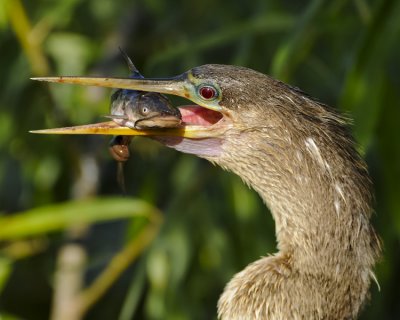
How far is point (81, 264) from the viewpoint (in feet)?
18.9

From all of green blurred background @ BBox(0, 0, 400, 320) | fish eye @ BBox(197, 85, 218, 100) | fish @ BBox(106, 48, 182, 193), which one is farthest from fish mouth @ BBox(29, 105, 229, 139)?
green blurred background @ BBox(0, 0, 400, 320)

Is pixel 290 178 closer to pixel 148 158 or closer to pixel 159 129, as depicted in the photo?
pixel 159 129

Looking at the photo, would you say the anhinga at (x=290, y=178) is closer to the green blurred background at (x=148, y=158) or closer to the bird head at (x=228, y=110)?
the bird head at (x=228, y=110)

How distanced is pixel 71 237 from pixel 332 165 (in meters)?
2.91

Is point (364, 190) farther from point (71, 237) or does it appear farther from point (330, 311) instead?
point (71, 237)

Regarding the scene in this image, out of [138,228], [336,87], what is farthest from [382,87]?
[138,228]

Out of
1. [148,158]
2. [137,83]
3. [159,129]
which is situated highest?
[148,158]

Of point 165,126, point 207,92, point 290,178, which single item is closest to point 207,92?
point 207,92

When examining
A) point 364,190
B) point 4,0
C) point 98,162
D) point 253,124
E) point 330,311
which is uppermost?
point 4,0

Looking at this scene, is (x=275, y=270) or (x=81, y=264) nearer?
(x=275, y=270)

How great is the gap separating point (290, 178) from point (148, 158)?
103 inches

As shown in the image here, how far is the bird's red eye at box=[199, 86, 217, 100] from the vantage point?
125 inches

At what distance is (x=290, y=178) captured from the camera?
129 inches

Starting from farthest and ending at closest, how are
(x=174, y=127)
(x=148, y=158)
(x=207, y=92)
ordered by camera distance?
(x=148, y=158), (x=174, y=127), (x=207, y=92)
